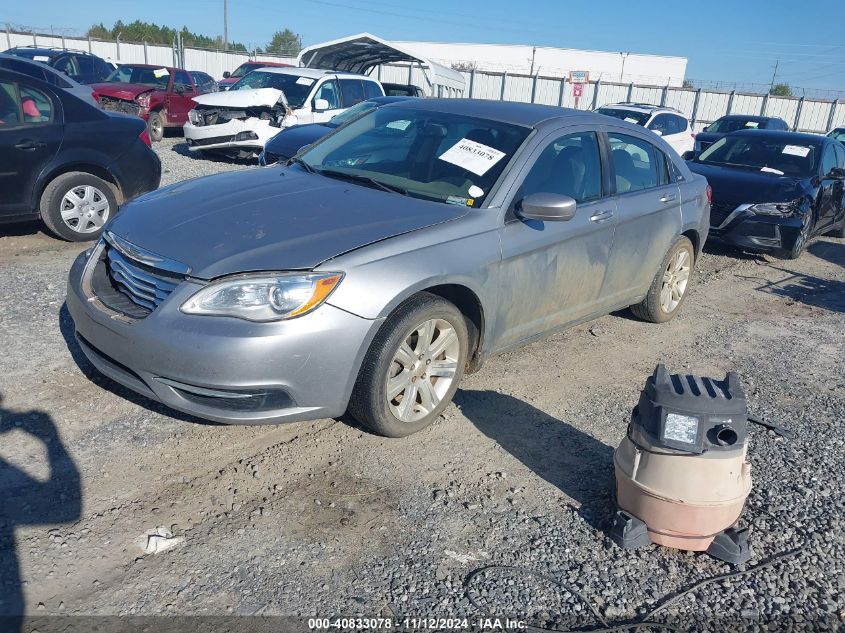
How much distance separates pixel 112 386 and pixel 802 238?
8.14m

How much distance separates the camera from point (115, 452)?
140 inches

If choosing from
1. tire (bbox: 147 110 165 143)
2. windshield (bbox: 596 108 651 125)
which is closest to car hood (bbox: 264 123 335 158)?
tire (bbox: 147 110 165 143)

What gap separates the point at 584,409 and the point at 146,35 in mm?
74647

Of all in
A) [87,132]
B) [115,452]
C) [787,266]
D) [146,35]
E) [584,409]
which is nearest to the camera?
[115,452]

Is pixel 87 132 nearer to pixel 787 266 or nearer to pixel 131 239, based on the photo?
pixel 131 239

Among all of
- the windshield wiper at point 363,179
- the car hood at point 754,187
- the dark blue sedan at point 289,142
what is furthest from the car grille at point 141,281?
the car hood at point 754,187

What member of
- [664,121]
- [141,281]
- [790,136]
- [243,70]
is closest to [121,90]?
[243,70]

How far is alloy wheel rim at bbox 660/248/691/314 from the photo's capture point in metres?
5.95

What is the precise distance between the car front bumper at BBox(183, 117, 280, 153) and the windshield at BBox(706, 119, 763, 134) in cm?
1239

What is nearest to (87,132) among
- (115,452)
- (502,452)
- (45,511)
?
(115,452)

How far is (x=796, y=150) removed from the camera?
9641mm

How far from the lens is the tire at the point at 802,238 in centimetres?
880

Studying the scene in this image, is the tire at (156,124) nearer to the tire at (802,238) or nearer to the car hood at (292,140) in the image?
the car hood at (292,140)

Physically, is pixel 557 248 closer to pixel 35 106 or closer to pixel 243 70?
pixel 35 106
